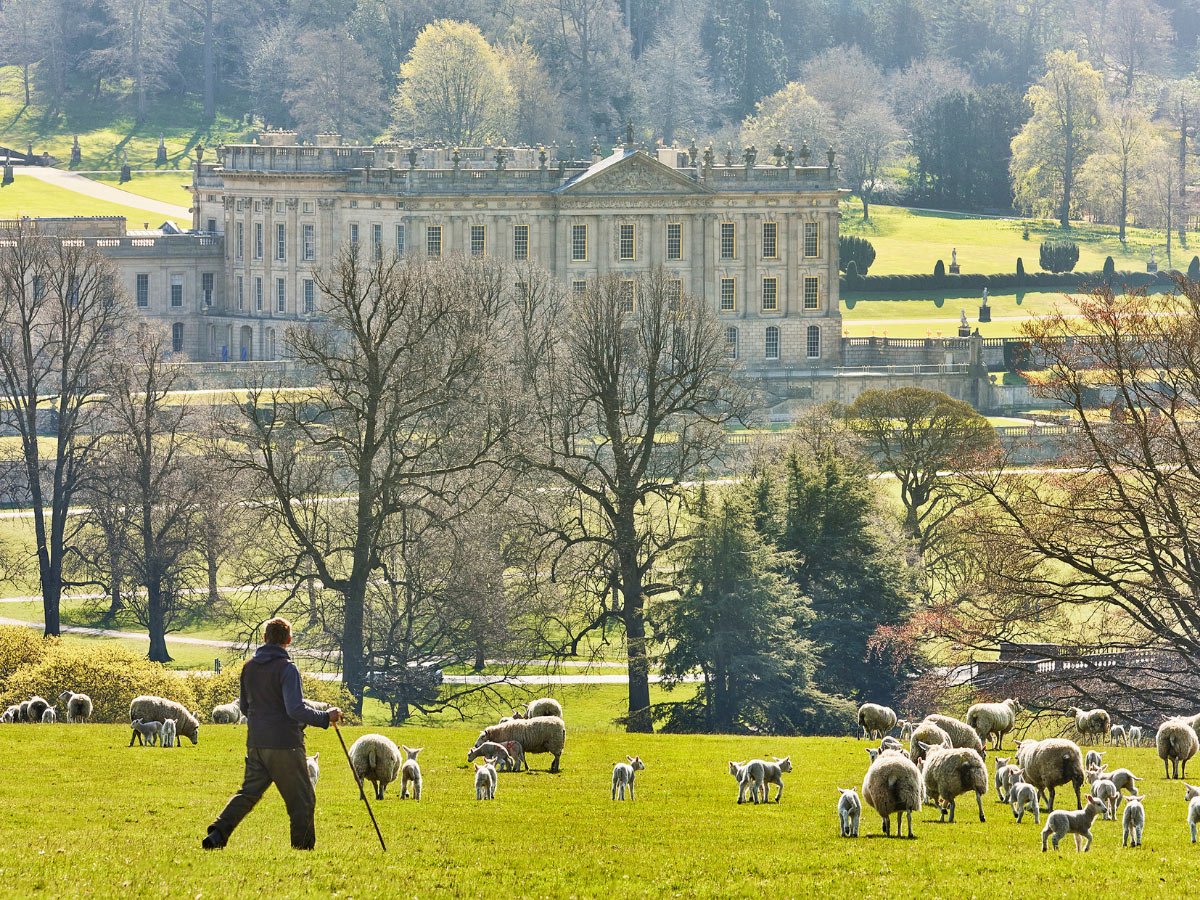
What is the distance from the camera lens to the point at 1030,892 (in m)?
26.3

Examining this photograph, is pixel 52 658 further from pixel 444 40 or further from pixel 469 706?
pixel 444 40

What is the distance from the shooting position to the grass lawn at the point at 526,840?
26312mm

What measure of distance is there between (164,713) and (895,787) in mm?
12568

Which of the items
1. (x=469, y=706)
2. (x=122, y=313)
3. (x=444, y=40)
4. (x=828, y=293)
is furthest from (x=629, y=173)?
(x=469, y=706)

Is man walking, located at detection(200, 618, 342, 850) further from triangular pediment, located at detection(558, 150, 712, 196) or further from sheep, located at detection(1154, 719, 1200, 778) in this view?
triangular pediment, located at detection(558, 150, 712, 196)

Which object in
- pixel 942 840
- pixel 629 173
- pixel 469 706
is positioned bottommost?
pixel 469 706

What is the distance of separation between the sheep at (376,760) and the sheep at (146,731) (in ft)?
20.2

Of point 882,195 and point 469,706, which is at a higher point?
point 882,195

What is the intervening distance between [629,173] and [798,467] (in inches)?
2638

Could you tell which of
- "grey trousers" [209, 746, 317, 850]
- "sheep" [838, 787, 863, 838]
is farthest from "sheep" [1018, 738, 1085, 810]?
"grey trousers" [209, 746, 317, 850]

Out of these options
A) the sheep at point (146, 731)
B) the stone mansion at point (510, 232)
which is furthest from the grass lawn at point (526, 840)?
the stone mansion at point (510, 232)

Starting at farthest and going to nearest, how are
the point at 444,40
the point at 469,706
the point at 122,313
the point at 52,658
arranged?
1. the point at 444,40
2. the point at 122,313
3. the point at 469,706
4. the point at 52,658

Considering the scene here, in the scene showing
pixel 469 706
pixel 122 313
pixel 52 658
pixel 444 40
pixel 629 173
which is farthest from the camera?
pixel 444 40

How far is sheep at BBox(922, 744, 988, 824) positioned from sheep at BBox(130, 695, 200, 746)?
11.6 m
